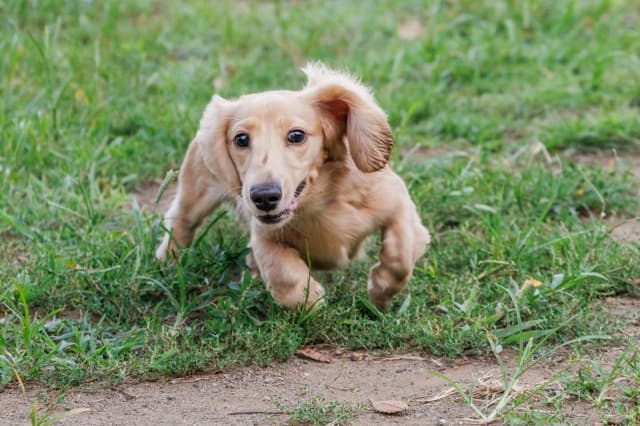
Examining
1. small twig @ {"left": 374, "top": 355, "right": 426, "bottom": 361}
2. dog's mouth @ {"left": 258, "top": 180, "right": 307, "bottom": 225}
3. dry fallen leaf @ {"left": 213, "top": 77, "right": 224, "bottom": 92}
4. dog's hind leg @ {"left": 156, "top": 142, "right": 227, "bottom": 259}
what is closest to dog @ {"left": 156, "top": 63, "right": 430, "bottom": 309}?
dog's mouth @ {"left": 258, "top": 180, "right": 307, "bottom": 225}

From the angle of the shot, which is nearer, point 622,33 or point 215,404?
point 215,404

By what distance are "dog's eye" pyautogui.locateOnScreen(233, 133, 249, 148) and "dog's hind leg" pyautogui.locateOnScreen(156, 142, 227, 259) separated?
0.70m

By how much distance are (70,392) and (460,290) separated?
65.7 inches

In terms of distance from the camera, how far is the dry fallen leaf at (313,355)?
4.60 m

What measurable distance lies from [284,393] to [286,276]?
46 cm

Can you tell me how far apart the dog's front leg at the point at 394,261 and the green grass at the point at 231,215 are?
8 centimetres

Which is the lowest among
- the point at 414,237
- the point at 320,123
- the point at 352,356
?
the point at 352,356

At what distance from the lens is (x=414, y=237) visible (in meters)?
4.89

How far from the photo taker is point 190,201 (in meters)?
5.40

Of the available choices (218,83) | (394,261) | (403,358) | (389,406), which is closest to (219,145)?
(394,261)

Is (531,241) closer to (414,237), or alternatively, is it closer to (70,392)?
(414,237)

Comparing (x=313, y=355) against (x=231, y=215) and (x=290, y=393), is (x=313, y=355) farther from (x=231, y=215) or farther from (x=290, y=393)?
(x=231, y=215)

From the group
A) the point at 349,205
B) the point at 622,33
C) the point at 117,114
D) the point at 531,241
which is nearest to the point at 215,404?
the point at 349,205

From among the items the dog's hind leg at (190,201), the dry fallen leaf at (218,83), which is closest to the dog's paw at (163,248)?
the dog's hind leg at (190,201)
